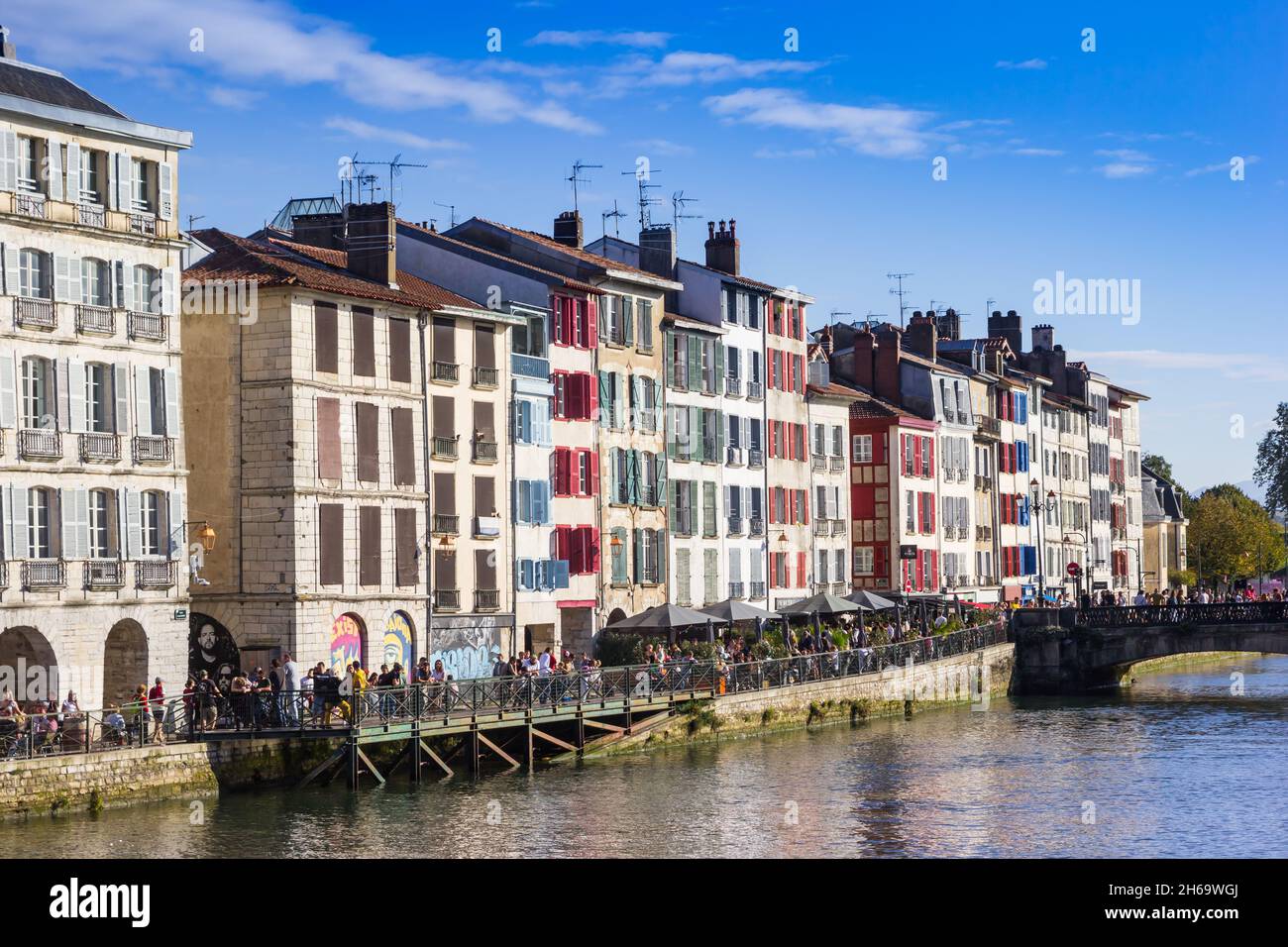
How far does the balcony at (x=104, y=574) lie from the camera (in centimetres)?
4131

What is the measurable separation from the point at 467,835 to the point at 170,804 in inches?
243

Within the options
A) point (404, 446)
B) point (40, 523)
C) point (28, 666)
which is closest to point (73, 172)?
point (40, 523)

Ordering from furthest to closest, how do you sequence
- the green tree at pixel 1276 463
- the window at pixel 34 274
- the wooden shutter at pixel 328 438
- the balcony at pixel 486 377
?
1. the green tree at pixel 1276 463
2. the balcony at pixel 486 377
3. the wooden shutter at pixel 328 438
4. the window at pixel 34 274

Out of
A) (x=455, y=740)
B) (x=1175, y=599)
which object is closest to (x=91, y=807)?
(x=455, y=740)

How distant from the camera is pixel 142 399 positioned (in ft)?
142

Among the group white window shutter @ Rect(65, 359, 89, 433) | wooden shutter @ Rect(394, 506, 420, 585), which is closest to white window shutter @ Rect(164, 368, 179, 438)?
white window shutter @ Rect(65, 359, 89, 433)

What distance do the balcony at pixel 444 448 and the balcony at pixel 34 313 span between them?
13.4 m

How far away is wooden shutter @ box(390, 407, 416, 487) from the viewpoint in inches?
1993

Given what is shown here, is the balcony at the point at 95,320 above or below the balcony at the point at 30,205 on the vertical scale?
below

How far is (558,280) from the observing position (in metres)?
58.1

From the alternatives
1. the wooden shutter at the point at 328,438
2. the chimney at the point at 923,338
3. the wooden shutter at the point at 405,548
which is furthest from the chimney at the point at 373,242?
the chimney at the point at 923,338

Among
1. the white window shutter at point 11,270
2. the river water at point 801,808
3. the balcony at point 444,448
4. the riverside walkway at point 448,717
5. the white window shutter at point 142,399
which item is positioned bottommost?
the river water at point 801,808

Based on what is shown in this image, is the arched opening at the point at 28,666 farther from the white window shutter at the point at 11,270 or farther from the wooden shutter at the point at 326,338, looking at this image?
the wooden shutter at the point at 326,338
